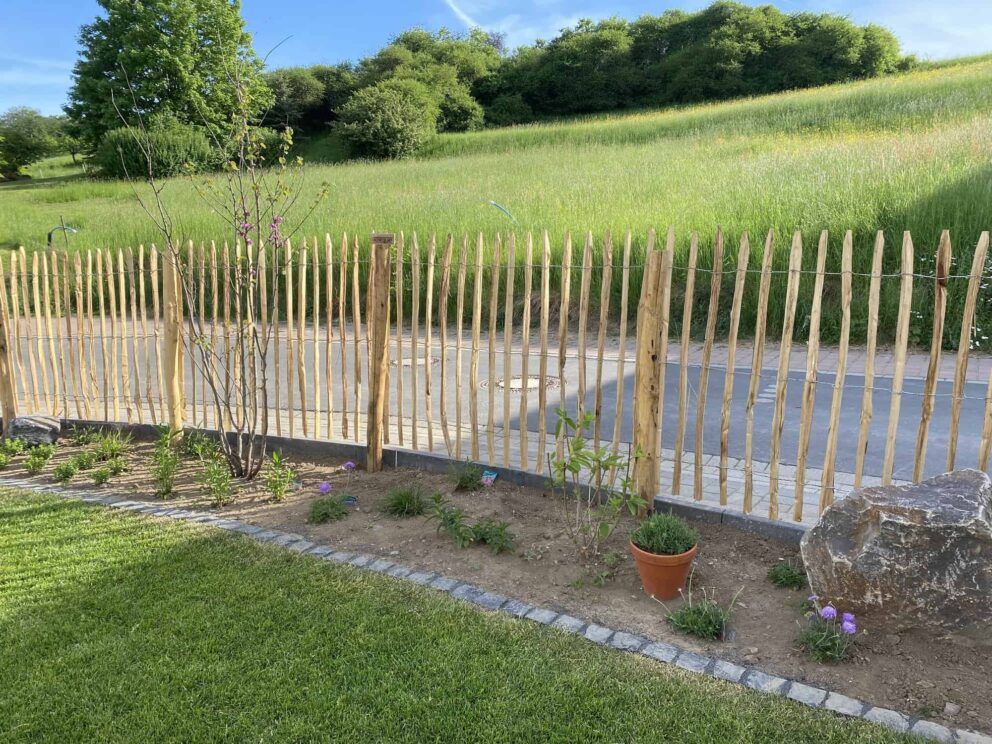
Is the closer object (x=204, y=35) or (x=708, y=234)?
(x=708, y=234)

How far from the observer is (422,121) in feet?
142

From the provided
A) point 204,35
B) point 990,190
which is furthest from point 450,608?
point 204,35

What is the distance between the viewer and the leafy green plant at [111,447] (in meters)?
6.00

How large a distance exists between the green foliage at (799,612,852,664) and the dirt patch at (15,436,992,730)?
4cm

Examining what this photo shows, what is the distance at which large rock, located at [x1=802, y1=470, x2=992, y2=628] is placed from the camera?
2.98 metres

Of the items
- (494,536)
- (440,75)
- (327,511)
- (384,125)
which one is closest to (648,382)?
(494,536)

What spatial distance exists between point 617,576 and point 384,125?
40441 millimetres

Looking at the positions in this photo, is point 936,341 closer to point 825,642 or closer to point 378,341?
point 825,642

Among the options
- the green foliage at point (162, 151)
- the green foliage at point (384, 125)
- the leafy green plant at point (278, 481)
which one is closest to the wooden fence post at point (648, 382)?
the leafy green plant at point (278, 481)

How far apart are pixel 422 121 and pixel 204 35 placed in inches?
692

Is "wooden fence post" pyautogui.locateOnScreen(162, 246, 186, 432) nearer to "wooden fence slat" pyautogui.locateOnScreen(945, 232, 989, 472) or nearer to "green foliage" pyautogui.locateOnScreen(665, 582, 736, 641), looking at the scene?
"green foliage" pyautogui.locateOnScreen(665, 582, 736, 641)

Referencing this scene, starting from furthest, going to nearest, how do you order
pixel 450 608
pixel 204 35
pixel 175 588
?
pixel 204 35
pixel 175 588
pixel 450 608

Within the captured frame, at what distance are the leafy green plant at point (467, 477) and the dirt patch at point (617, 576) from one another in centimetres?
6

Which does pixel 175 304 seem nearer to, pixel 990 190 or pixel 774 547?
pixel 774 547
